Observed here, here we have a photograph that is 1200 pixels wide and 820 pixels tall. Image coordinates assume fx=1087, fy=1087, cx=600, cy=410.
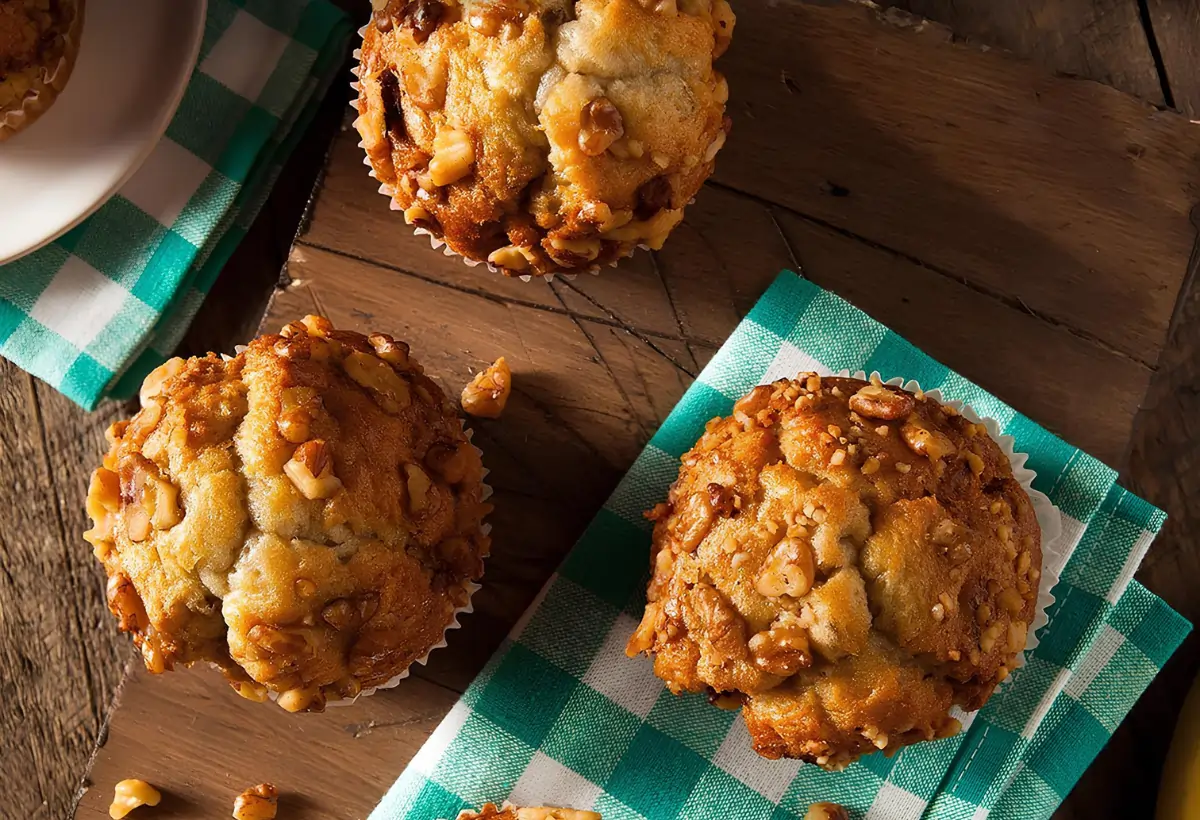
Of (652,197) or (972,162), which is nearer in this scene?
(652,197)

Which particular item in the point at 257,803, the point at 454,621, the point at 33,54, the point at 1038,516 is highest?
the point at 33,54

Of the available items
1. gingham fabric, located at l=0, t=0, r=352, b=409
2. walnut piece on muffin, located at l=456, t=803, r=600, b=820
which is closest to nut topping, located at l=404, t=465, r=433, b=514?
walnut piece on muffin, located at l=456, t=803, r=600, b=820

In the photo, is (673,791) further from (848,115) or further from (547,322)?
(848,115)

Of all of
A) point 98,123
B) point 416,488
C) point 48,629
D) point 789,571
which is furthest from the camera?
point 48,629

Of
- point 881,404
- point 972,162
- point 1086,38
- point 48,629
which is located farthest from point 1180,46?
point 48,629

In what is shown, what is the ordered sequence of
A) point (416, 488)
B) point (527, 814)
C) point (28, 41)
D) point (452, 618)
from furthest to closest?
point (28, 41) → point (527, 814) → point (452, 618) → point (416, 488)

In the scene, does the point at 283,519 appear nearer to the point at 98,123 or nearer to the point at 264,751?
the point at 264,751
